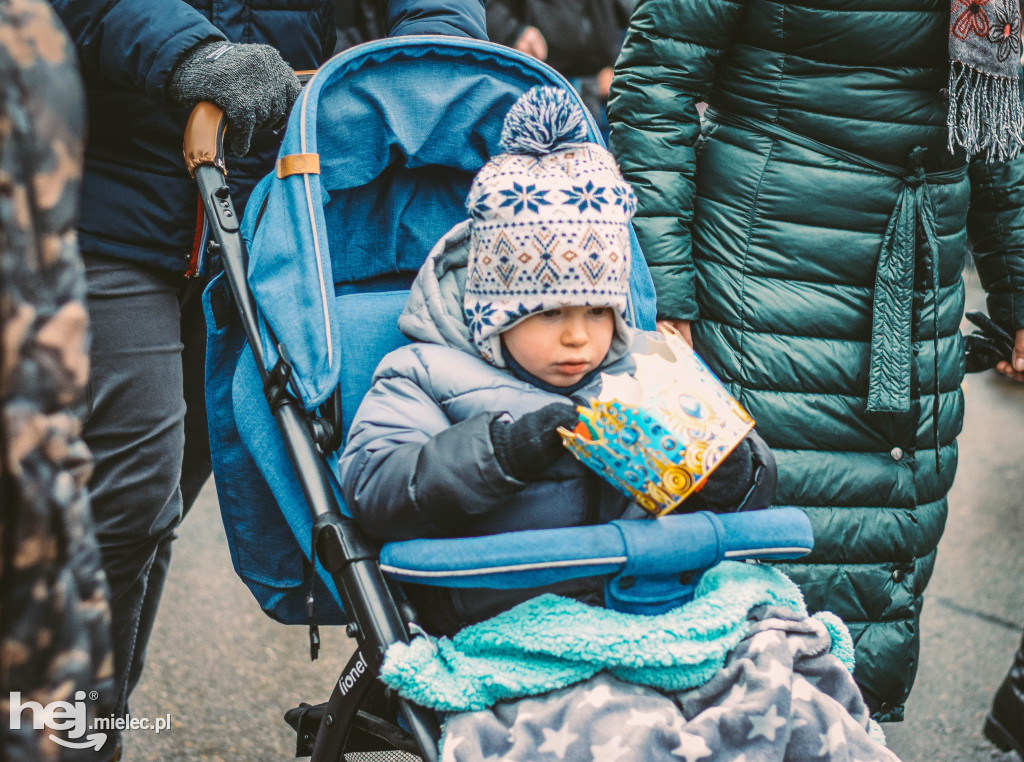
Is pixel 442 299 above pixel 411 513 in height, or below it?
above

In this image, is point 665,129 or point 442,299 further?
point 665,129

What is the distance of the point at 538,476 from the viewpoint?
1.48 meters

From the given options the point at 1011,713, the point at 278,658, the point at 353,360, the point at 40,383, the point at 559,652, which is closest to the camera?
the point at 40,383

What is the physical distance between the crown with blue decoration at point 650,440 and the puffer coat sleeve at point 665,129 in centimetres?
67

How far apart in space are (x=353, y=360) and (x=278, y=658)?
1438mm

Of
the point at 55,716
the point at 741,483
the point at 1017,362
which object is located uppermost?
the point at 55,716

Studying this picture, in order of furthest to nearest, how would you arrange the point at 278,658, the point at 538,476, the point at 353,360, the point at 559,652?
the point at 278,658
the point at 353,360
the point at 538,476
the point at 559,652

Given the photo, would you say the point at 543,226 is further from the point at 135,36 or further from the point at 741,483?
the point at 135,36

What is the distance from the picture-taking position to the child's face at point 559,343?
1.59 meters

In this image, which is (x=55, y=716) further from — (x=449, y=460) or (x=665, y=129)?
(x=665, y=129)

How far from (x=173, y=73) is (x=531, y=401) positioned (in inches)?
31.6

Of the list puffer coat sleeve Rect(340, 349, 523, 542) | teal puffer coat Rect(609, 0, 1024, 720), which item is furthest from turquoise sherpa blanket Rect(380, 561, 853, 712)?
teal puffer coat Rect(609, 0, 1024, 720)

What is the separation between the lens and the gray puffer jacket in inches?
55.0

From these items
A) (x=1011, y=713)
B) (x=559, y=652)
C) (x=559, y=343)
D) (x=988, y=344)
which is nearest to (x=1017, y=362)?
(x=988, y=344)
